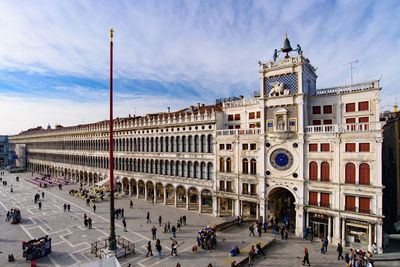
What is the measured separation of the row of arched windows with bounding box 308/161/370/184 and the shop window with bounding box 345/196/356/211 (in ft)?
5.60

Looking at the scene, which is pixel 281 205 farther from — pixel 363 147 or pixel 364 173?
pixel 363 147

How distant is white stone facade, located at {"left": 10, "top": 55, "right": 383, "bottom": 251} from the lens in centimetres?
2462

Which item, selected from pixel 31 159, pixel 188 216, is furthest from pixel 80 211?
pixel 31 159

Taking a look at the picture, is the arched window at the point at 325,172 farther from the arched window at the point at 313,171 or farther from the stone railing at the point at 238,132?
the stone railing at the point at 238,132

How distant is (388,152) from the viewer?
117 ft

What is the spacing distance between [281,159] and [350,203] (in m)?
8.52

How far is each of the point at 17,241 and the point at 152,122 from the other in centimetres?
2565

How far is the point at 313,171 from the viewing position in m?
27.4

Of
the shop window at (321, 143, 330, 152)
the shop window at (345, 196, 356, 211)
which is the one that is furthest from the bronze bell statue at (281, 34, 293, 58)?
the shop window at (345, 196, 356, 211)

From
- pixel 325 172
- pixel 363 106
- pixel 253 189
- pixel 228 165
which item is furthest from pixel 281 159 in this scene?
pixel 363 106

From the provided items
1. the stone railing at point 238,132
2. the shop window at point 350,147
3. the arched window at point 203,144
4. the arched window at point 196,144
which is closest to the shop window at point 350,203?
the shop window at point 350,147

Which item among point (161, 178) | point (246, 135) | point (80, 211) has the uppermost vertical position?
point (246, 135)

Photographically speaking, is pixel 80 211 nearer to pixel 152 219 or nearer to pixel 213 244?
pixel 152 219

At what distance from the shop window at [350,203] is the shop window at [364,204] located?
1.62 feet
